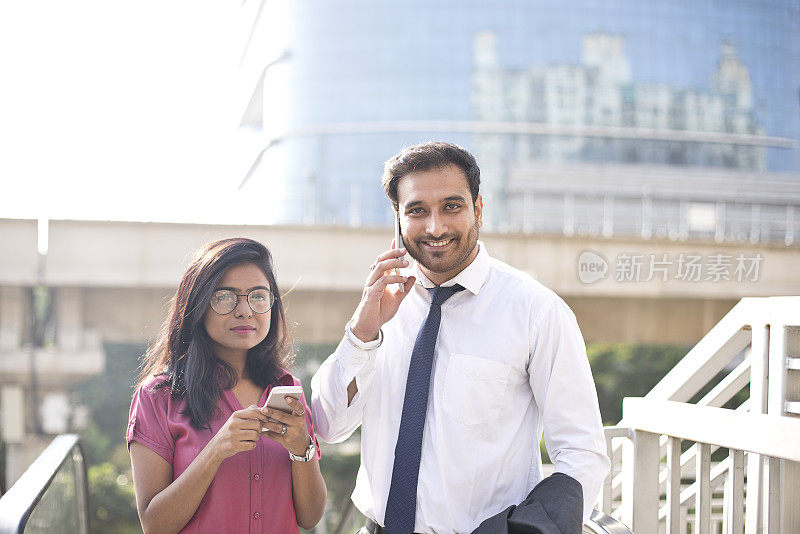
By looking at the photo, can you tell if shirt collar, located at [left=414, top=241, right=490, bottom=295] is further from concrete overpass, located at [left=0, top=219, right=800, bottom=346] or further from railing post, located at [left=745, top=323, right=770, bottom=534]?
concrete overpass, located at [left=0, top=219, right=800, bottom=346]

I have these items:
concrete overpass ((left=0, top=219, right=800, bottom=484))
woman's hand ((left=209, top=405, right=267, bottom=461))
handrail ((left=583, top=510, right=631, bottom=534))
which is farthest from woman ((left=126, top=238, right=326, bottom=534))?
concrete overpass ((left=0, top=219, right=800, bottom=484))

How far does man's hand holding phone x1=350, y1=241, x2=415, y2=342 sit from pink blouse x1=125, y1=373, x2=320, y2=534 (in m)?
0.33

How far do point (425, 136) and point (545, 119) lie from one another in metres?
8.63

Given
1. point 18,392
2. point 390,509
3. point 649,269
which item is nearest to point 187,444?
point 390,509

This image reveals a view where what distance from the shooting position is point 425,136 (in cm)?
5412

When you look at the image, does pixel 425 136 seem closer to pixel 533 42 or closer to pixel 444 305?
pixel 533 42

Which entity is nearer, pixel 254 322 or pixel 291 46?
pixel 254 322

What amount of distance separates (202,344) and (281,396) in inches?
19.7

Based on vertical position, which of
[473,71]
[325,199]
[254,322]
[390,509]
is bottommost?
[390,509]

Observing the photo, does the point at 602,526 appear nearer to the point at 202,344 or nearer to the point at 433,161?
the point at 433,161

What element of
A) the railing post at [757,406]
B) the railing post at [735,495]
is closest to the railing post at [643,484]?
the railing post at [735,495]

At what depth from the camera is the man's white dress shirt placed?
101 inches

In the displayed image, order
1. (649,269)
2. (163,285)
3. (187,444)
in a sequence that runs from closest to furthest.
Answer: (187,444) < (163,285) < (649,269)

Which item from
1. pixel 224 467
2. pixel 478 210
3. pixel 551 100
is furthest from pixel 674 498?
pixel 551 100
